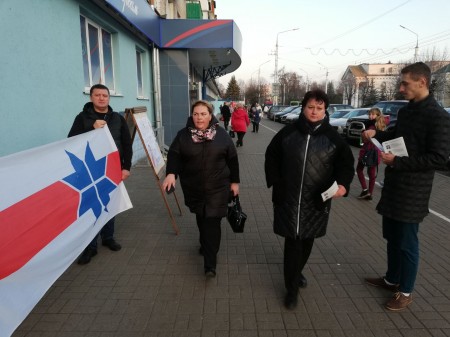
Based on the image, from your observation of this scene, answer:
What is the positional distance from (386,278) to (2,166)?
3336 millimetres

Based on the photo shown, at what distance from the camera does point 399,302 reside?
2967 millimetres

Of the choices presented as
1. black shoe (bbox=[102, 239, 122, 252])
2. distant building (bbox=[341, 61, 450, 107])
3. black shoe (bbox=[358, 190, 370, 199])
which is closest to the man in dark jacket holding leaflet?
black shoe (bbox=[102, 239, 122, 252])

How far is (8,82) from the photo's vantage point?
13.3 ft

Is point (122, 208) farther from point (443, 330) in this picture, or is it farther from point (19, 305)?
point (443, 330)

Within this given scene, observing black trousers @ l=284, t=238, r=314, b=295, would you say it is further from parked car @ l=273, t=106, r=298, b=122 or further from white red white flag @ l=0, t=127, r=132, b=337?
parked car @ l=273, t=106, r=298, b=122

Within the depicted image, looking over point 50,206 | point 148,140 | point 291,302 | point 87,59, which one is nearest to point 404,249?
point 291,302

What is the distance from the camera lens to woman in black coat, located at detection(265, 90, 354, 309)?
109 inches

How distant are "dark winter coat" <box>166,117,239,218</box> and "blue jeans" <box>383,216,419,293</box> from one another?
1.54m

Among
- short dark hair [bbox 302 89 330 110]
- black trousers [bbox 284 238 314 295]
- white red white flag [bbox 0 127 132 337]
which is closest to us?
white red white flag [bbox 0 127 132 337]

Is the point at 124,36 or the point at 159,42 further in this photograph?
the point at 159,42

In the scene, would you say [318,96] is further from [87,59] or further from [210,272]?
[87,59]

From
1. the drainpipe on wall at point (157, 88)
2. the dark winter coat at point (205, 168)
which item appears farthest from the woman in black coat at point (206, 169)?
the drainpipe on wall at point (157, 88)

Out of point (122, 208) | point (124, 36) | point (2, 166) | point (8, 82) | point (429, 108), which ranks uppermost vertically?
point (124, 36)

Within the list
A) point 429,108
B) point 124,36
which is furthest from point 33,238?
point 124,36
